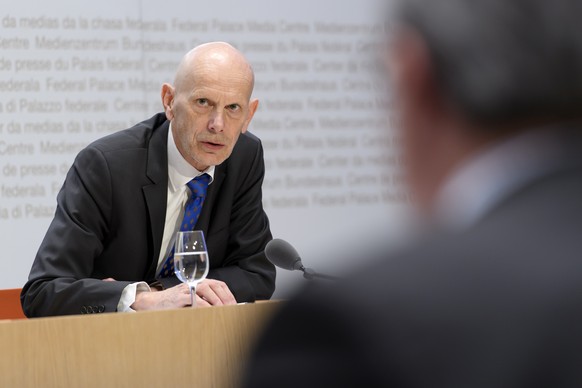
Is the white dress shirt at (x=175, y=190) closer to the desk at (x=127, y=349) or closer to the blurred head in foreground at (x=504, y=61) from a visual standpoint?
the desk at (x=127, y=349)

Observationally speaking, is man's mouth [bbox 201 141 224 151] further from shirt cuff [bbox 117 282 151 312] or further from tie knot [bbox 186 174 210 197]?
shirt cuff [bbox 117 282 151 312]

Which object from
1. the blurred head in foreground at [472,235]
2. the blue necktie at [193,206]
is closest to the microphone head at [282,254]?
the blue necktie at [193,206]

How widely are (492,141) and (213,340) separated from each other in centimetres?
168

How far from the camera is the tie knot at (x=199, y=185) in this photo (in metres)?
3.21

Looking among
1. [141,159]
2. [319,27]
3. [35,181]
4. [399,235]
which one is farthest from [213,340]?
[319,27]

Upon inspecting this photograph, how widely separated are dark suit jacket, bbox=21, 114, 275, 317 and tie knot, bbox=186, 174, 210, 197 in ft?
0.09

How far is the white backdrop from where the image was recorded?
4.53 metres

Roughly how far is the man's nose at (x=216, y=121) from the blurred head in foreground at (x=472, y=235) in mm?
2641

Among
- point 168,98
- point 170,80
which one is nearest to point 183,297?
point 168,98

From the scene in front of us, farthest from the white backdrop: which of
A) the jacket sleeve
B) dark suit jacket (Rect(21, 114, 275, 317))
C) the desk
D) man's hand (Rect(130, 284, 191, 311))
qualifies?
the desk

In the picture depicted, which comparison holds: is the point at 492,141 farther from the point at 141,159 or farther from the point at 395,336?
the point at 141,159

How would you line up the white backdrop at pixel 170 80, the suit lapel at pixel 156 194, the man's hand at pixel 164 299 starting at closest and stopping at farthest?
1. the man's hand at pixel 164 299
2. the suit lapel at pixel 156 194
3. the white backdrop at pixel 170 80

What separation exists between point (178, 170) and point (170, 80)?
175cm

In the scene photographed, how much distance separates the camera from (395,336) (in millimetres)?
485
